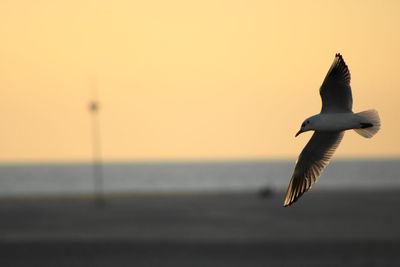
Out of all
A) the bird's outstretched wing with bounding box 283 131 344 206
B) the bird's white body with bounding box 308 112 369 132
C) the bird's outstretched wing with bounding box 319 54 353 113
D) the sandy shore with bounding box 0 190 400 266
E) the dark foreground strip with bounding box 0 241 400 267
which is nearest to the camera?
the bird's white body with bounding box 308 112 369 132

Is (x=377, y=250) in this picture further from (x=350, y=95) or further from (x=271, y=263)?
(x=350, y=95)

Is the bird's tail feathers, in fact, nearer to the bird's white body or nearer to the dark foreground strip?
the bird's white body

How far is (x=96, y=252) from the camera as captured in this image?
37469 mm

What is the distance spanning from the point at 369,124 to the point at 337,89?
1.98ft

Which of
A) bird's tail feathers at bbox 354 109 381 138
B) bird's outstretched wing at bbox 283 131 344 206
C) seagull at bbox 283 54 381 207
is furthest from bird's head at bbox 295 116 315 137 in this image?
bird's outstretched wing at bbox 283 131 344 206

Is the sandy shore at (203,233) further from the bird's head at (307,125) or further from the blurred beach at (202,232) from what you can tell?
the bird's head at (307,125)

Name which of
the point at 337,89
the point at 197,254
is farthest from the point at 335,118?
the point at 197,254

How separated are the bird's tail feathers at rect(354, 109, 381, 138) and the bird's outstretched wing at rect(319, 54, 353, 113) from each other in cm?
24

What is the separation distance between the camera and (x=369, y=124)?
788 cm

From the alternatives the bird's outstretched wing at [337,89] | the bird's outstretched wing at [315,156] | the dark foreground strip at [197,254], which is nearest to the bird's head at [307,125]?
the bird's outstretched wing at [337,89]

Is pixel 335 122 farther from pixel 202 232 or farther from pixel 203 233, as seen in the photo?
pixel 202 232

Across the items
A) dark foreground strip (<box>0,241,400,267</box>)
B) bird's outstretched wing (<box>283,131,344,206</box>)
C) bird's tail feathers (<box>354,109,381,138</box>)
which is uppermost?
bird's tail feathers (<box>354,109,381,138</box>)

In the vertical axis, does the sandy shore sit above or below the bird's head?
below

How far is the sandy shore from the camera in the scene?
1410 inches
